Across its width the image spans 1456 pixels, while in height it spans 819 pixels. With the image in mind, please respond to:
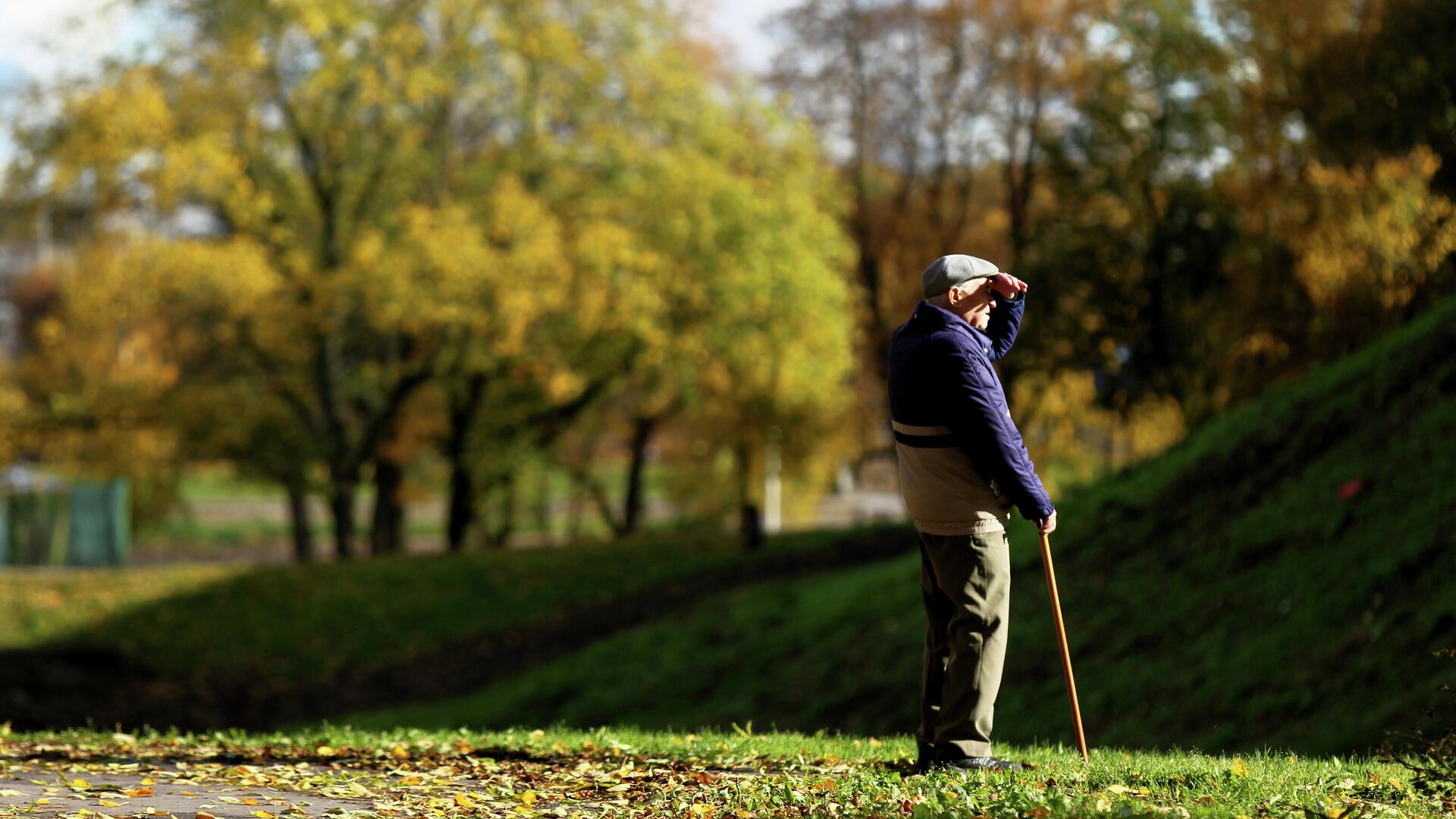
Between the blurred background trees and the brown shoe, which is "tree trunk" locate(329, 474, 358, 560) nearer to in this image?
the blurred background trees

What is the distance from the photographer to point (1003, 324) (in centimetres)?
690

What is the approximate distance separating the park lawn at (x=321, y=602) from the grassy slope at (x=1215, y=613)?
4.78 metres

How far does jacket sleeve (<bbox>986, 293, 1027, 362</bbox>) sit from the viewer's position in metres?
6.85

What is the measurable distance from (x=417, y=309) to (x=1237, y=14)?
13828 mm

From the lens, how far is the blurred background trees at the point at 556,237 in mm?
22359

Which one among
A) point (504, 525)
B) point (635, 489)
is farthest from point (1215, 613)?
point (635, 489)

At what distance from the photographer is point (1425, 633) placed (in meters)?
9.79

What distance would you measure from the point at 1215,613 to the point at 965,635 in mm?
6505

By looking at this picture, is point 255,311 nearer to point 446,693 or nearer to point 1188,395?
point 446,693

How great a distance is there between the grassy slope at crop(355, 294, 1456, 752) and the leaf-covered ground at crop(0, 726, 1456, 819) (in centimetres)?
327

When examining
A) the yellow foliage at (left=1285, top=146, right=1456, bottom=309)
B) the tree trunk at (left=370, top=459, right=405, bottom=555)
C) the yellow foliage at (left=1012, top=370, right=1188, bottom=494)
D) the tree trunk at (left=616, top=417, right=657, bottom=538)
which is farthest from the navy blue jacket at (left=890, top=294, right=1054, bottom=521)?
the tree trunk at (left=616, top=417, right=657, bottom=538)

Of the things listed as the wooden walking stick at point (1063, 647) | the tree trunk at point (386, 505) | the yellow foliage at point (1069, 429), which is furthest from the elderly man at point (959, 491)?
the tree trunk at point (386, 505)

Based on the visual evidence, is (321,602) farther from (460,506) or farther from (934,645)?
(934,645)

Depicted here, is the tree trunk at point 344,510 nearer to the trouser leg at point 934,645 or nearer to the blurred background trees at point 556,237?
the blurred background trees at point 556,237
